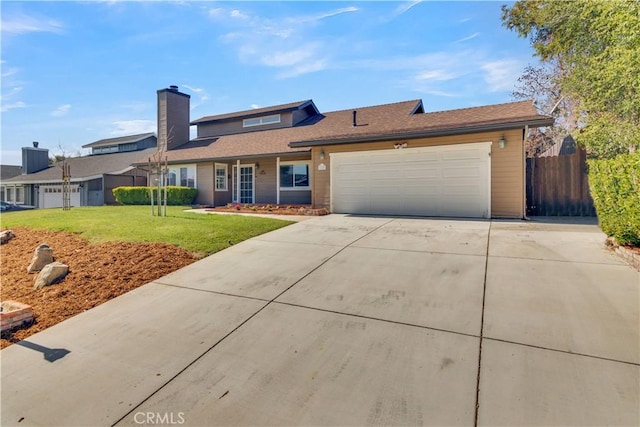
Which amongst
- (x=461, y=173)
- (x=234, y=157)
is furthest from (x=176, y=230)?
(x=461, y=173)

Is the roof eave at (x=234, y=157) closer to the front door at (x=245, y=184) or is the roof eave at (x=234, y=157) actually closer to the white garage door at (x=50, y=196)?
the front door at (x=245, y=184)

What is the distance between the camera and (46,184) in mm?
25328

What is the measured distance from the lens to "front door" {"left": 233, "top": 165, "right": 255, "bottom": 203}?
1611 centimetres

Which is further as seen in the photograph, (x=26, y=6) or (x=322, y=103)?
(x=322, y=103)

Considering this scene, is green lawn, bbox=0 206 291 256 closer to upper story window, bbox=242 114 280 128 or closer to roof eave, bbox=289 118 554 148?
roof eave, bbox=289 118 554 148

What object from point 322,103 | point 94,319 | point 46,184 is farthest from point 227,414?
point 46,184

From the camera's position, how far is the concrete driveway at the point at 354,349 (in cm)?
213

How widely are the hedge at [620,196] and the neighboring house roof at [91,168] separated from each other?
24.0m

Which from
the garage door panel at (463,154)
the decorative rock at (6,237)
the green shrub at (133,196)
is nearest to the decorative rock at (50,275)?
the decorative rock at (6,237)

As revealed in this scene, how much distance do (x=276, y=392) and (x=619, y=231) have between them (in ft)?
19.2

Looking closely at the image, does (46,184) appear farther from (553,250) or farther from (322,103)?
(553,250)

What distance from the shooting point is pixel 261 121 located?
1900 centimetres

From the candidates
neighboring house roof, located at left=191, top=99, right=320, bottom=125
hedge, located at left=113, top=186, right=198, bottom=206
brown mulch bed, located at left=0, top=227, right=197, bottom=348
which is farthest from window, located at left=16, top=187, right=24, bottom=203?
brown mulch bed, located at left=0, top=227, right=197, bottom=348

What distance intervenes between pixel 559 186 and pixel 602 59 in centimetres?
366
